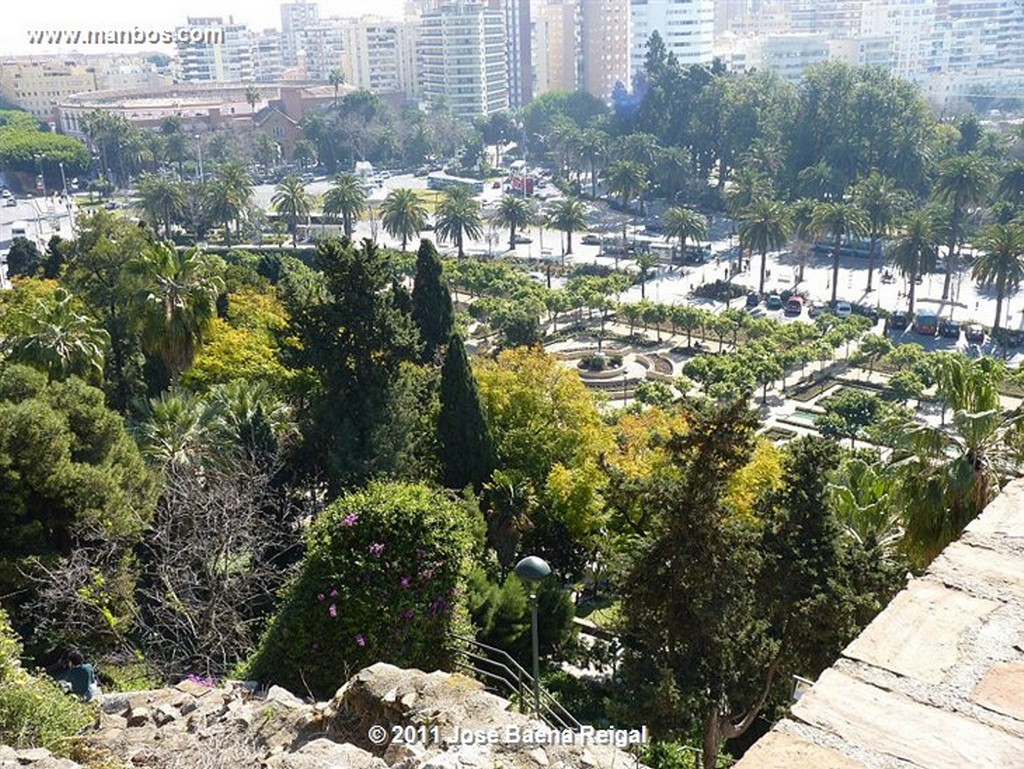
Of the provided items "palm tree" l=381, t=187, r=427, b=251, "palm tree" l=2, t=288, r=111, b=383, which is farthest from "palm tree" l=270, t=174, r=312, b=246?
"palm tree" l=2, t=288, r=111, b=383

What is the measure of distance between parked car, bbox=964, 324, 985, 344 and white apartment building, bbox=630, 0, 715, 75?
95.0 m

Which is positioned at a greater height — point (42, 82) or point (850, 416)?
point (42, 82)

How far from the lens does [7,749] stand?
324 inches

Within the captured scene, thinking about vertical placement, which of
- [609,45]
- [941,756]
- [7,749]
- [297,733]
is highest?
[609,45]

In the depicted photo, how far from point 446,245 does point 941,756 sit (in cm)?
7175

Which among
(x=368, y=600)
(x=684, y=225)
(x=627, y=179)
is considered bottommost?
(x=684, y=225)

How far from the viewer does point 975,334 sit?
47594 mm

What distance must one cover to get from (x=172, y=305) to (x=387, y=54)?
5551 inches

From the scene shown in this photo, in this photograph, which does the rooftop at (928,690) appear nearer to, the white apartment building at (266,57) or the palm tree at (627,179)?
the palm tree at (627,179)

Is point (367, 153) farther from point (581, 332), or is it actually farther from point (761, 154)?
point (581, 332)

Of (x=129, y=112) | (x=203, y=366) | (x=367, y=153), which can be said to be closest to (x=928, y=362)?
(x=203, y=366)

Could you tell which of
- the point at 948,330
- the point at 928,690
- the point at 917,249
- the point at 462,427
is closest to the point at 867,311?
the point at 917,249

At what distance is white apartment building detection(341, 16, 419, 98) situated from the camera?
506 feet

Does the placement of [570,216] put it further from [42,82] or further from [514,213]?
[42,82]
